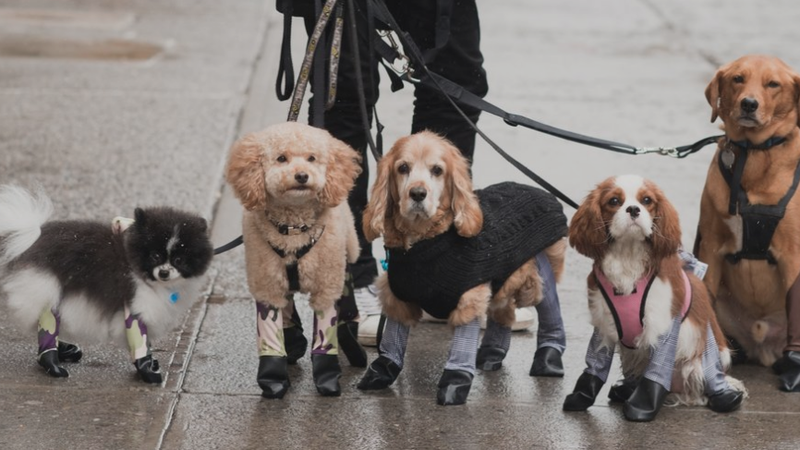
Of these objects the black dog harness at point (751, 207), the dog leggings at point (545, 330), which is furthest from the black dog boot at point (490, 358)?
the black dog harness at point (751, 207)

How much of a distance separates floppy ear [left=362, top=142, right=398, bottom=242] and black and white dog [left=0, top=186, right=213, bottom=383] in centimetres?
68

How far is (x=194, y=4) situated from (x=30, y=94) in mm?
5515

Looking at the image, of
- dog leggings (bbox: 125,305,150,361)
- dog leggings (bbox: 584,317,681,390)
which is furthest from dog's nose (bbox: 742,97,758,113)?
dog leggings (bbox: 125,305,150,361)

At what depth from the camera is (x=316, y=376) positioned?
481 centimetres

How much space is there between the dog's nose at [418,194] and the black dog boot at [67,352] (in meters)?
1.61

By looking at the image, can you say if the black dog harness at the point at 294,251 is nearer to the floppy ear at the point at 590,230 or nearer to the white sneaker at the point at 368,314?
the white sneaker at the point at 368,314

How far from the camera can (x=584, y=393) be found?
471cm

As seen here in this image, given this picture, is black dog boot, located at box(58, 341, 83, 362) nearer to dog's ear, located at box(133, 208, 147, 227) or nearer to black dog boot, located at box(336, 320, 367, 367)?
dog's ear, located at box(133, 208, 147, 227)

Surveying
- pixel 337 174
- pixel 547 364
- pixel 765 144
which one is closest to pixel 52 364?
pixel 337 174

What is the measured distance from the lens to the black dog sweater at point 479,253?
4.66 metres

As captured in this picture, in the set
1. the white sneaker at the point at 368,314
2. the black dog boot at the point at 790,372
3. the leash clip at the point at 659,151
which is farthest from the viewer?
the white sneaker at the point at 368,314

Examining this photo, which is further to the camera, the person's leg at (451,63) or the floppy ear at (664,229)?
the person's leg at (451,63)

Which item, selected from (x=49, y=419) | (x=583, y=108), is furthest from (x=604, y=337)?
(x=583, y=108)

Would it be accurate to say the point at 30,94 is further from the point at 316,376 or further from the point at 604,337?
the point at 604,337
